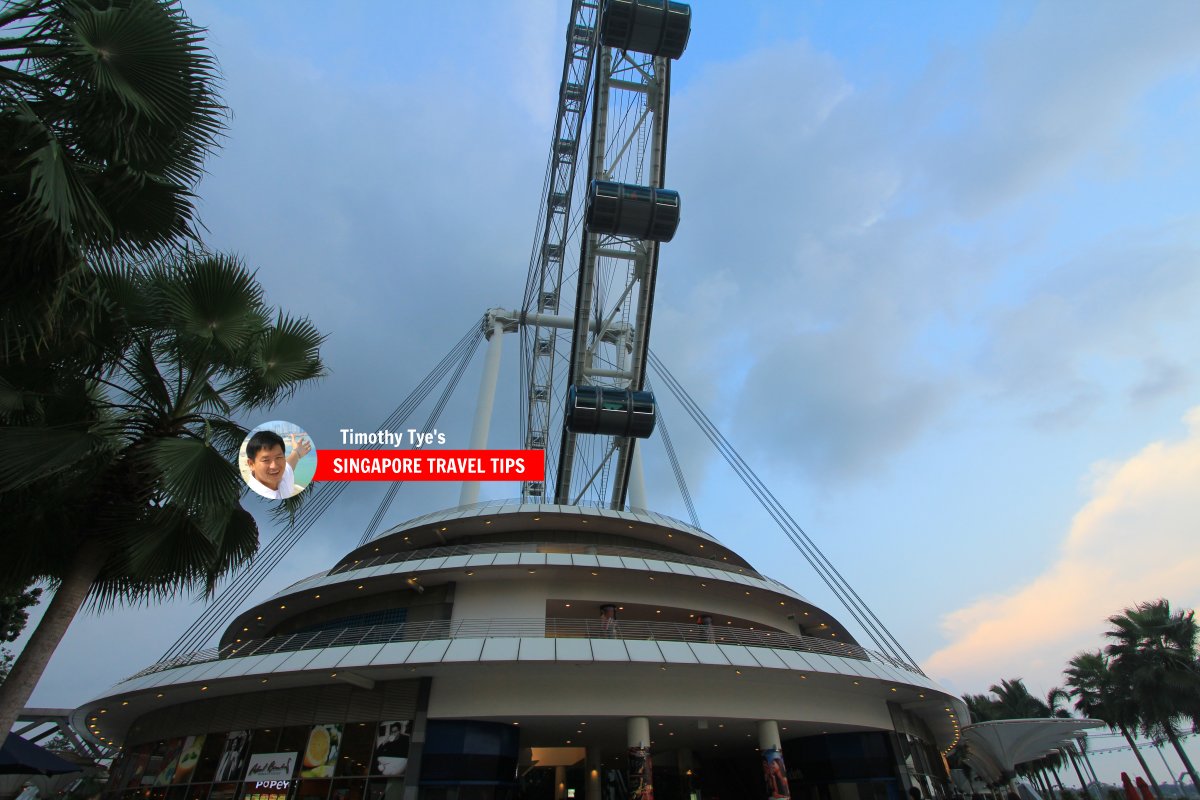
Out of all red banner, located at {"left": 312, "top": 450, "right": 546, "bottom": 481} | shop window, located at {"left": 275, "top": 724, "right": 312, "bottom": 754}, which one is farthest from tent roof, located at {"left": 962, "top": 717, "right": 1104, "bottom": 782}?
shop window, located at {"left": 275, "top": 724, "right": 312, "bottom": 754}

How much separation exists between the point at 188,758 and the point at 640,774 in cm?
1604

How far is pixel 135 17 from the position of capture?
6.61 m

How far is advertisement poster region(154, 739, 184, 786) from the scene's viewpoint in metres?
21.1

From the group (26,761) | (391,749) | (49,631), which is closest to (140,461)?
(49,631)

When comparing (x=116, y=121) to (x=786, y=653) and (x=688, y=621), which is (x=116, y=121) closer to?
(x=786, y=653)

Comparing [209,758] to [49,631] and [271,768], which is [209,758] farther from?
[49,631]

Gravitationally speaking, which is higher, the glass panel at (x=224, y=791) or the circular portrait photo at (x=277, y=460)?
the circular portrait photo at (x=277, y=460)

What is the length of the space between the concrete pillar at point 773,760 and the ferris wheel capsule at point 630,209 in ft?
79.1

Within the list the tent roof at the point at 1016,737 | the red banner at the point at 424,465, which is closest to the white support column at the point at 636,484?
the red banner at the point at 424,465

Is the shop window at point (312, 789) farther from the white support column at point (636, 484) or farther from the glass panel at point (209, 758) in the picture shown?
the white support column at point (636, 484)

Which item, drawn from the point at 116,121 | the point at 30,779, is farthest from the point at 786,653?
the point at 30,779

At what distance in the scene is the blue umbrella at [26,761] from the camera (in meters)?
13.9

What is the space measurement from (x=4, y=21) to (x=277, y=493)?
7.31 metres

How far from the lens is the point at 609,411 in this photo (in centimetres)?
3706
